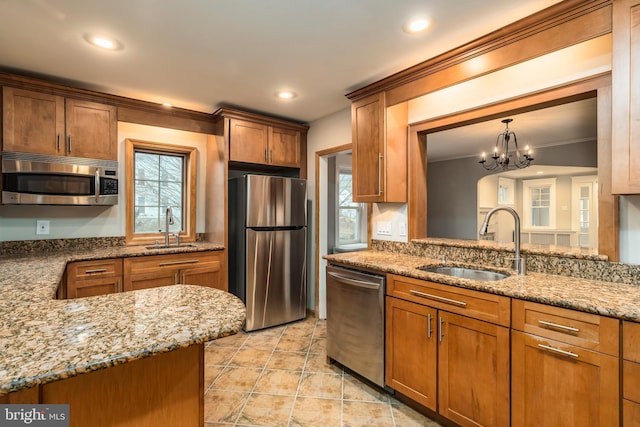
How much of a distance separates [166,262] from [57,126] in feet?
4.85

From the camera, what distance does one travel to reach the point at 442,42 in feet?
6.71

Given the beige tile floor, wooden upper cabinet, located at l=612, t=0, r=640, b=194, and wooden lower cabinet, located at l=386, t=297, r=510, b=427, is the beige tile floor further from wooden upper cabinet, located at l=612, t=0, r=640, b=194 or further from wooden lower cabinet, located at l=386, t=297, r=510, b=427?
wooden upper cabinet, located at l=612, t=0, r=640, b=194

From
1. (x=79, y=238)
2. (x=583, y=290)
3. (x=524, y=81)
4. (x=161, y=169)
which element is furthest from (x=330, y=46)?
(x=79, y=238)

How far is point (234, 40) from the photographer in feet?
6.66

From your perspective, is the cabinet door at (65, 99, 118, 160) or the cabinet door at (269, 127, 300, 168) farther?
the cabinet door at (269, 127, 300, 168)

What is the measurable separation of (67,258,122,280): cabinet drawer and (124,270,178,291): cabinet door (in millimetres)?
112

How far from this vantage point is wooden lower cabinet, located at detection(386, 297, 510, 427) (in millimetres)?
1603

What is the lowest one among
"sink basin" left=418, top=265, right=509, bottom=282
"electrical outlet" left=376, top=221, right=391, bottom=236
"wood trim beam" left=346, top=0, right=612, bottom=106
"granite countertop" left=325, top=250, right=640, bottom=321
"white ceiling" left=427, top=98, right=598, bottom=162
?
"sink basin" left=418, top=265, right=509, bottom=282

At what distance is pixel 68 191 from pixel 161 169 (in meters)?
0.94

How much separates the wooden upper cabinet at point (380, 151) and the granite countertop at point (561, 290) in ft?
2.39

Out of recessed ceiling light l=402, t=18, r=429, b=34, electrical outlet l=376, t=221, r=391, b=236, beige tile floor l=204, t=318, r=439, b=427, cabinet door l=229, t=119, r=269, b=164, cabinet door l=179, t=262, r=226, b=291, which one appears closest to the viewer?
recessed ceiling light l=402, t=18, r=429, b=34

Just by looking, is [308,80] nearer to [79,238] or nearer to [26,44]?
[26,44]

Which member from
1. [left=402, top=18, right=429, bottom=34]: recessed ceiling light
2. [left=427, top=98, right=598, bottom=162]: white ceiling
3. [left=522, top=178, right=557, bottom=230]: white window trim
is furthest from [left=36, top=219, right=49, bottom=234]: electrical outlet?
[left=522, top=178, right=557, bottom=230]: white window trim

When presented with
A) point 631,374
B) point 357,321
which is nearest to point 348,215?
point 357,321
